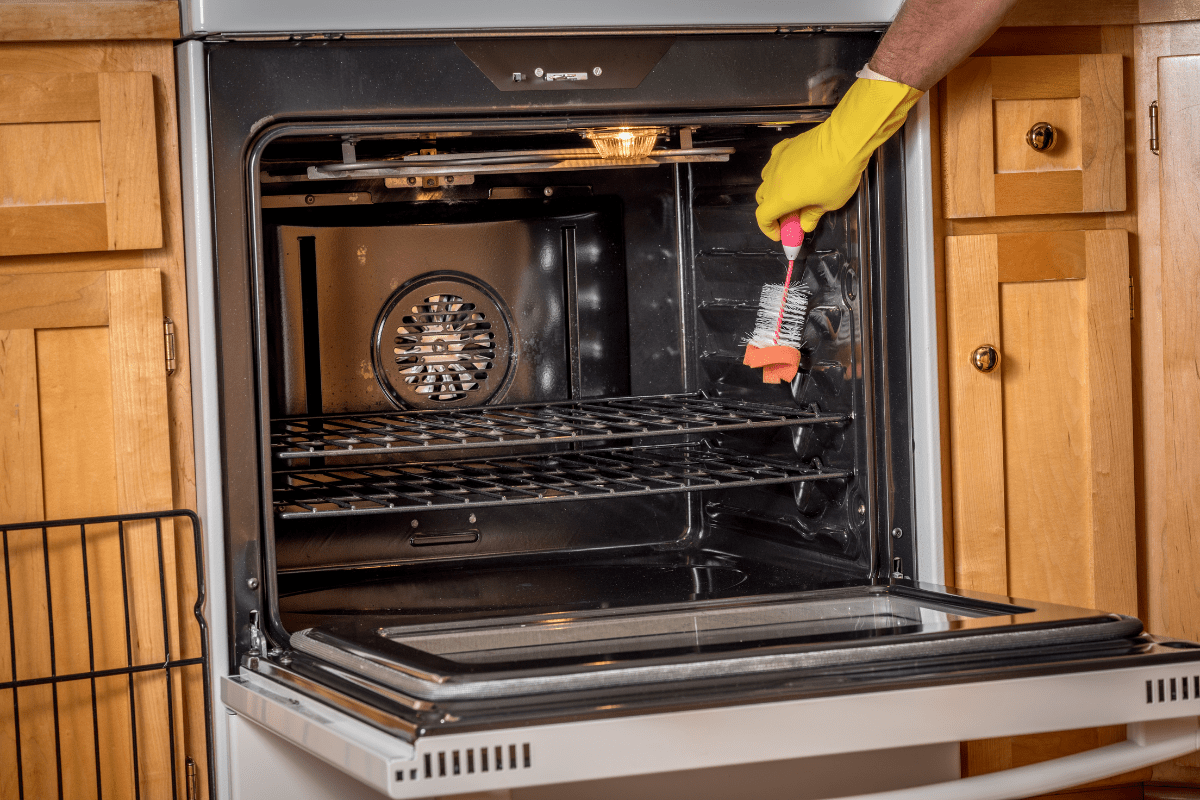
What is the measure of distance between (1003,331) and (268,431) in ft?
2.76

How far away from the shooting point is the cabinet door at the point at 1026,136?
4.61 feet

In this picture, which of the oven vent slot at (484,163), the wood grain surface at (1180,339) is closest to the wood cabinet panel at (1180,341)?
the wood grain surface at (1180,339)

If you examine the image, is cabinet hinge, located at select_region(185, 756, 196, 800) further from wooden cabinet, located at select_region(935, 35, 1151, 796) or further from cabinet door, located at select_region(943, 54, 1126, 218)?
cabinet door, located at select_region(943, 54, 1126, 218)

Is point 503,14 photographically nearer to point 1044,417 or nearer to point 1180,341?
point 1044,417

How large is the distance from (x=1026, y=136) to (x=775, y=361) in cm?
39

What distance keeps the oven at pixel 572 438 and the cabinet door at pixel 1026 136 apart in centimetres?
8

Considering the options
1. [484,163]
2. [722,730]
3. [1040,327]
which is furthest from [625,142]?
[722,730]

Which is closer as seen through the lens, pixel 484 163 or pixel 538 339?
pixel 484 163

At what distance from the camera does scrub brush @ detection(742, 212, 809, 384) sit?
145 cm

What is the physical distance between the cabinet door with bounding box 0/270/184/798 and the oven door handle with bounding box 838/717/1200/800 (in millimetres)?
745

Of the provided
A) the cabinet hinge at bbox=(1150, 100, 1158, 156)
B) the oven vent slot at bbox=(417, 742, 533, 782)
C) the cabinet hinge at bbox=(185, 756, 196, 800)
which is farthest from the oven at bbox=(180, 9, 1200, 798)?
the cabinet hinge at bbox=(1150, 100, 1158, 156)

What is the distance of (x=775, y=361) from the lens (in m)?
1.45

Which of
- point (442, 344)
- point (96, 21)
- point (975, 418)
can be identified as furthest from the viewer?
point (442, 344)

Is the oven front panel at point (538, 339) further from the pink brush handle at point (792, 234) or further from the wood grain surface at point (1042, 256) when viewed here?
the wood grain surface at point (1042, 256)
